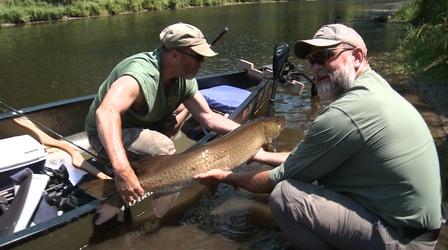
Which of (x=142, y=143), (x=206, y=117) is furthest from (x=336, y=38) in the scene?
(x=206, y=117)

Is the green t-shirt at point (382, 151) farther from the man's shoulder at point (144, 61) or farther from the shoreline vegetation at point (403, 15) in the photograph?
the shoreline vegetation at point (403, 15)

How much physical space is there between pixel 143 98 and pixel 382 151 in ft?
7.65

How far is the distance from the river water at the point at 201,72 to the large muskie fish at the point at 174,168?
1.95 feet

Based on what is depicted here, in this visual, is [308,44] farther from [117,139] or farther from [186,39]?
[117,139]

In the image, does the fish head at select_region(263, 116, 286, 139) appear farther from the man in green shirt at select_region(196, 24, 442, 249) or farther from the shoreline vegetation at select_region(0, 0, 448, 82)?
the shoreline vegetation at select_region(0, 0, 448, 82)

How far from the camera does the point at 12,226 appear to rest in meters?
3.88

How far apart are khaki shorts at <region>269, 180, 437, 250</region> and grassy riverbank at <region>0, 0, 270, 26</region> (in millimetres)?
36165

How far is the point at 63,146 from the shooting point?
17.8 ft

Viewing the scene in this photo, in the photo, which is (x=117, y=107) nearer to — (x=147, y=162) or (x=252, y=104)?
(x=147, y=162)

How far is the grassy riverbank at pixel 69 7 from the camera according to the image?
36312 mm

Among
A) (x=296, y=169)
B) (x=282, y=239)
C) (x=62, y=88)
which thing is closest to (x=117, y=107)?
(x=296, y=169)

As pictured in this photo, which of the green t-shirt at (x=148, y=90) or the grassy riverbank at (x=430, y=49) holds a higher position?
the green t-shirt at (x=148, y=90)

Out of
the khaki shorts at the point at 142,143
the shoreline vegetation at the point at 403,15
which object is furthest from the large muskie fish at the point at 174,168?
the shoreline vegetation at the point at 403,15

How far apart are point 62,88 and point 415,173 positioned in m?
11.7
